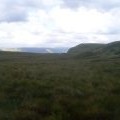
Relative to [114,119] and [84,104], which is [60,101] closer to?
[84,104]

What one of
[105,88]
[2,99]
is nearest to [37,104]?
[2,99]

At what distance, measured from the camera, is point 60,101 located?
1489 centimetres

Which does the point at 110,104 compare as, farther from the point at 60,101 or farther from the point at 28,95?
the point at 28,95

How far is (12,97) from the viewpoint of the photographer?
1619 centimetres

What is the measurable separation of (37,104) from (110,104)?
8.72ft

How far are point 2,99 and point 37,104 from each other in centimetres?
200

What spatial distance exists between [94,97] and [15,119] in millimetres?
4206

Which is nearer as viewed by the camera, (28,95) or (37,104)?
(37,104)

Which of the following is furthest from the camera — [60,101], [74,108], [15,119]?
[60,101]

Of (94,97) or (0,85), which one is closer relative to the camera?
(94,97)

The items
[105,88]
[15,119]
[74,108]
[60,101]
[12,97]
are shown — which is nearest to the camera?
[15,119]

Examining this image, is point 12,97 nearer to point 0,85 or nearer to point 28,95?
A: point 28,95

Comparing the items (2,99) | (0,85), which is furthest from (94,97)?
(0,85)

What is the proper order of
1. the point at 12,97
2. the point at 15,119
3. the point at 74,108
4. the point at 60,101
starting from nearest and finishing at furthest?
the point at 15,119, the point at 74,108, the point at 60,101, the point at 12,97
